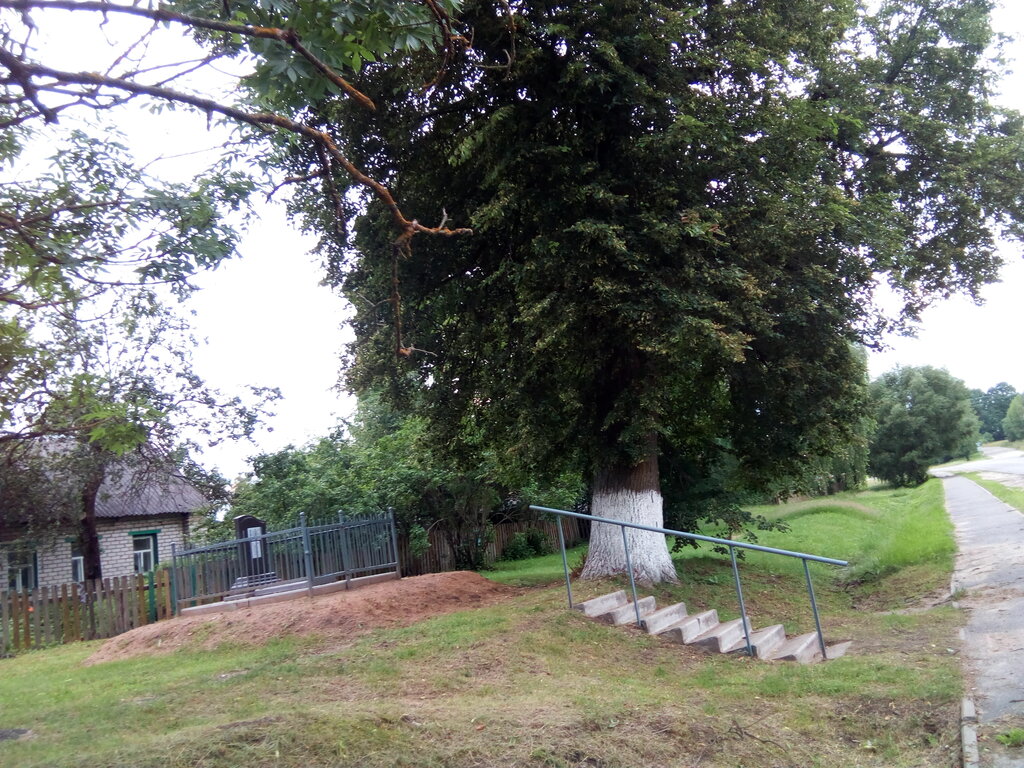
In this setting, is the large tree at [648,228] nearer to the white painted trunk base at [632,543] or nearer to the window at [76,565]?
the white painted trunk base at [632,543]

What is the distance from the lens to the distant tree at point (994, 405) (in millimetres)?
124750

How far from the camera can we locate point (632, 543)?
12.2m

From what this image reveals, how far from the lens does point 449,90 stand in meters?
12.3

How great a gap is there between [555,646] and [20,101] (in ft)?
23.1

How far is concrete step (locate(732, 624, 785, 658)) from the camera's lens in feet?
29.8

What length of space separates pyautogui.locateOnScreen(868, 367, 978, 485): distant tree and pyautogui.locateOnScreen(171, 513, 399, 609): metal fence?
146 feet

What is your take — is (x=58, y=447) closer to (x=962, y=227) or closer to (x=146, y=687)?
(x=146, y=687)

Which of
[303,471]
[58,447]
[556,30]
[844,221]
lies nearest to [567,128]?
[556,30]

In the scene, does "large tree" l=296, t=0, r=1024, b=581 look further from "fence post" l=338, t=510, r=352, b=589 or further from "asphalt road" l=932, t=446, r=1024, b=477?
"asphalt road" l=932, t=446, r=1024, b=477

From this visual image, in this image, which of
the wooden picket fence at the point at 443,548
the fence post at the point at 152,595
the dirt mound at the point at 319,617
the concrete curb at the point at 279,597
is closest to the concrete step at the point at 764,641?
the dirt mound at the point at 319,617

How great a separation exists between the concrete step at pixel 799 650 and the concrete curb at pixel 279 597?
25.7 ft

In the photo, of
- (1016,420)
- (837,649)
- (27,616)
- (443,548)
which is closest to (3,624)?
(27,616)

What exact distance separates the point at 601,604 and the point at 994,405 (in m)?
136

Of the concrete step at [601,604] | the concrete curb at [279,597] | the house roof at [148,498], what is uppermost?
the house roof at [148,498]
